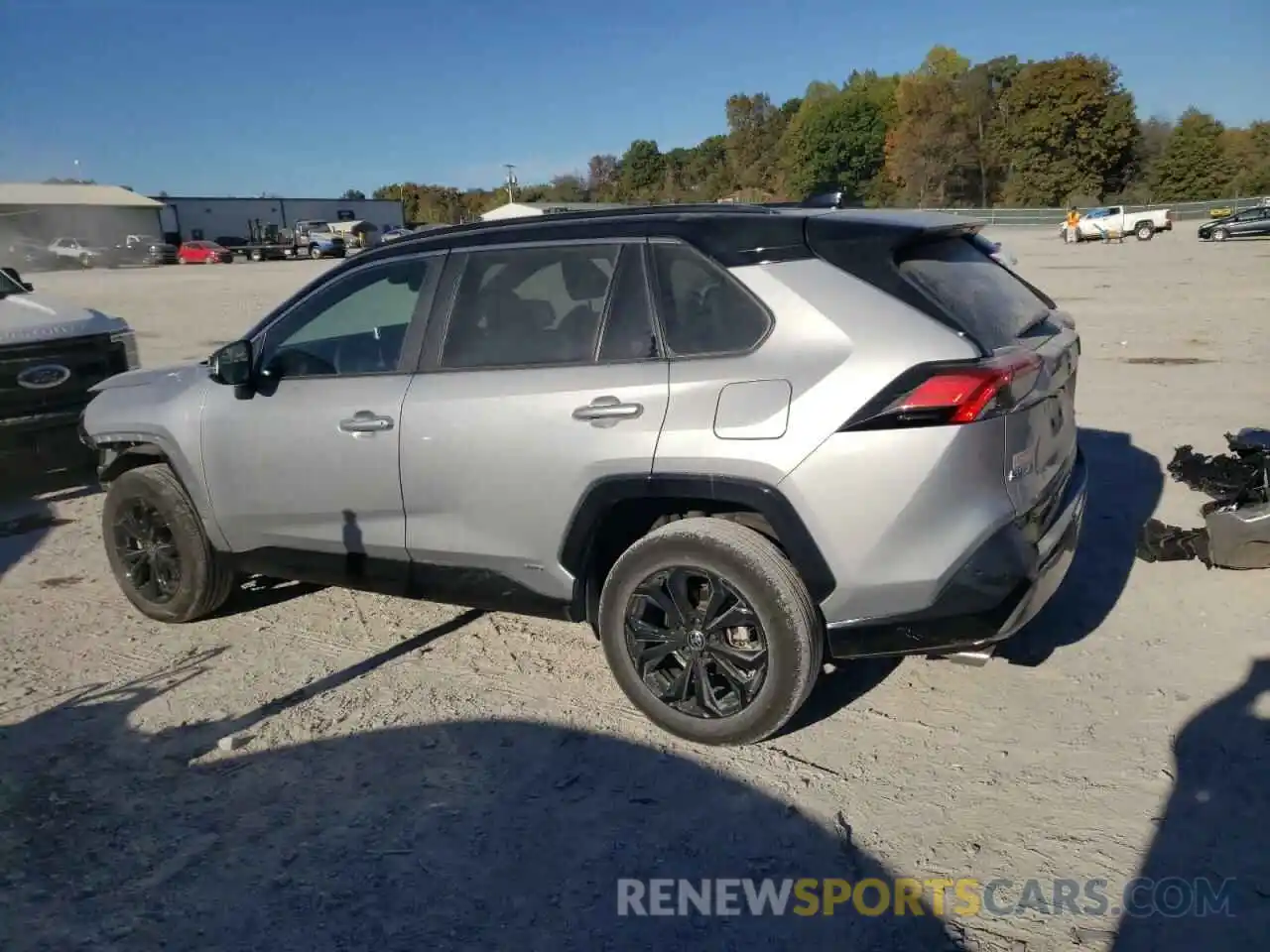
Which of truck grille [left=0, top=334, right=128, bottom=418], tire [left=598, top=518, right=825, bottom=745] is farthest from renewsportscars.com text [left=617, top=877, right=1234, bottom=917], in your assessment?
truck grille [left=0, top=334, right=128, bottom=418]

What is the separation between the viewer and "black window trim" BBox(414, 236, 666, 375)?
359 cm

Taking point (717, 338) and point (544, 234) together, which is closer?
point (717, 338)

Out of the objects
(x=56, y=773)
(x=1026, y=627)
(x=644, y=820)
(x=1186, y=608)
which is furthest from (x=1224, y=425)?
(x=56, y=773)

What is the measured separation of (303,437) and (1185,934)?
3588 mm

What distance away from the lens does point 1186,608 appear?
449cm

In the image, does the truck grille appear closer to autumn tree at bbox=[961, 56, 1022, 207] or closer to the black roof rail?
the black roof rail

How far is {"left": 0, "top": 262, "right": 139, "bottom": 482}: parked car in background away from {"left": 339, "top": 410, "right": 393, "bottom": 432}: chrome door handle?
12.4 feet

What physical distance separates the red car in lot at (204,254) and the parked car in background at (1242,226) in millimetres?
49441

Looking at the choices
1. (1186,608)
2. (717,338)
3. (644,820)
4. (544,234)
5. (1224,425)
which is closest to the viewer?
(644,820)

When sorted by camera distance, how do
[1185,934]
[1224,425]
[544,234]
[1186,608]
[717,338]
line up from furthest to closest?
[1224,425]
[1186,608]
[544,234]
[717,338]
[1185,934]

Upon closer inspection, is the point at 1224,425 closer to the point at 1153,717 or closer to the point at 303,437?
the point at 1153,717

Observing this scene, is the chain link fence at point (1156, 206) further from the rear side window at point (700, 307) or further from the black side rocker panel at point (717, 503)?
the black side rocker panel at point (717, 503)

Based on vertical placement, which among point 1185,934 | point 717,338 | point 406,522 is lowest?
point 1185,934

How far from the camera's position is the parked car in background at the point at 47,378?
678 cm
